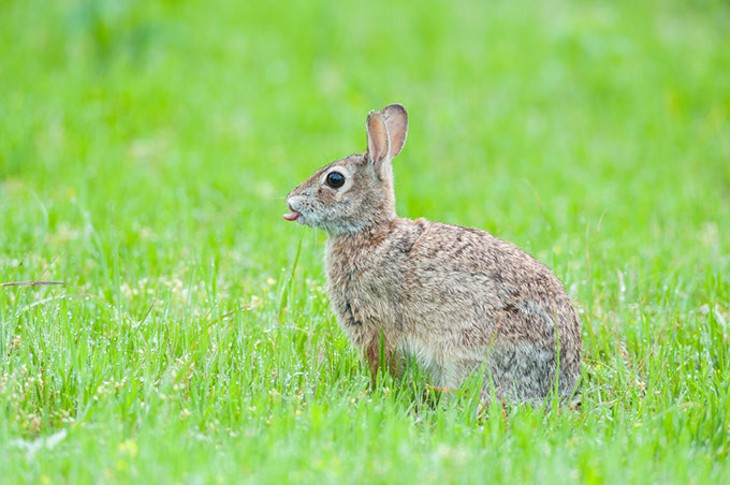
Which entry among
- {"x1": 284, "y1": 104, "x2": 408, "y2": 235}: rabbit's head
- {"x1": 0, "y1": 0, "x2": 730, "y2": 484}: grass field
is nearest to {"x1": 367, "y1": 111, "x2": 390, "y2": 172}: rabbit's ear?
{"x1": 284, "y1": 104, "x2": 408, "y2": 235}: rabbit's head

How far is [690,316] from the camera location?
6.05m

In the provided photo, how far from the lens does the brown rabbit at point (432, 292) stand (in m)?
5.10

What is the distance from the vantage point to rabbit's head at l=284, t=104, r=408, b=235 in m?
5.65

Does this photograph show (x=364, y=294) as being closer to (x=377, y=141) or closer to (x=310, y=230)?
(x=377, y=141)

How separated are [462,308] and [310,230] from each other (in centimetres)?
242

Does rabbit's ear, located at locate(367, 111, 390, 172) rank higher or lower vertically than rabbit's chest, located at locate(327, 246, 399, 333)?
higher

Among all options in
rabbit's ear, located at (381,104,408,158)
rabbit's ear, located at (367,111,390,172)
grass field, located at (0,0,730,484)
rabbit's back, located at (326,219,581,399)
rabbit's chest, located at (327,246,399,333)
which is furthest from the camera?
rabbit's ear, located at (381,104,408,158)

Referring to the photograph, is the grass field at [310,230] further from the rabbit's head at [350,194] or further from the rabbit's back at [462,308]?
the rabbit's head at [350,194]

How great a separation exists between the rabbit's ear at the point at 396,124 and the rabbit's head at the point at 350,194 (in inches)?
8.4

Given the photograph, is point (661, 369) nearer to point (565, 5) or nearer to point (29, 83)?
point (29, 83)

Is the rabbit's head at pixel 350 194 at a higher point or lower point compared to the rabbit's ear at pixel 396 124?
lower

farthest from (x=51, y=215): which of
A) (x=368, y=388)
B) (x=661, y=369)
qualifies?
(x=661, y=369)

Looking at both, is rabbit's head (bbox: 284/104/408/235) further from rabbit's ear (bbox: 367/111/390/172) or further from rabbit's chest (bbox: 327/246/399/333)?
rabbit's chest (bbox: 327/246/399/333)

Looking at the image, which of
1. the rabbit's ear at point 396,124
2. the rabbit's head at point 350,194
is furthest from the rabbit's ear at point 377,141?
the rabbit's ear at point 396,124
